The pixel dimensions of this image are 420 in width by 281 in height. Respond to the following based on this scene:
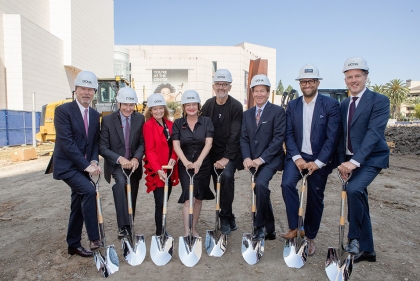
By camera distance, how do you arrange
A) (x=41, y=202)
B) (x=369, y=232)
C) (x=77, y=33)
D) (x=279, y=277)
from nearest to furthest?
(x=279, y=277), (x=369, y=232), (x=41, y=202), (x=77, y=33)

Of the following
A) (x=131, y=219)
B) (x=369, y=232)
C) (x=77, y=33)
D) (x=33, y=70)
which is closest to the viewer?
(x=369, y=232)

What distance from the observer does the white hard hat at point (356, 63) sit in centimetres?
430

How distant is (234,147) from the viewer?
521 cm

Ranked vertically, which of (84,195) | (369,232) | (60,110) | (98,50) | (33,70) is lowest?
(369,232)

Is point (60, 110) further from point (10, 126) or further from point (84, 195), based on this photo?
point (10, 126)

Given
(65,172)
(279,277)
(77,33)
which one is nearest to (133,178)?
(65,172)

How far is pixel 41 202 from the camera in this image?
24.5 feet

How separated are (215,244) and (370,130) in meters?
2.46

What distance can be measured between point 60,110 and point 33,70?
28165 millimetres

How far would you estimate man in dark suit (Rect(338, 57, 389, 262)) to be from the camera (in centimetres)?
419

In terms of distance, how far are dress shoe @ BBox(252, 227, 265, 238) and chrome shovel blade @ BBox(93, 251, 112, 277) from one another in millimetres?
1902

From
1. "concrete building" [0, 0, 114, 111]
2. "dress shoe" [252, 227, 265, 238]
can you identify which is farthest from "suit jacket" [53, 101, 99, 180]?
"concrete building" [0, 0, 114, 111]

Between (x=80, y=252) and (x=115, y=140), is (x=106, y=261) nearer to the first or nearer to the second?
(x=80, y=252)

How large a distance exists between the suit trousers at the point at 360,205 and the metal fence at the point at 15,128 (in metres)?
19.7
